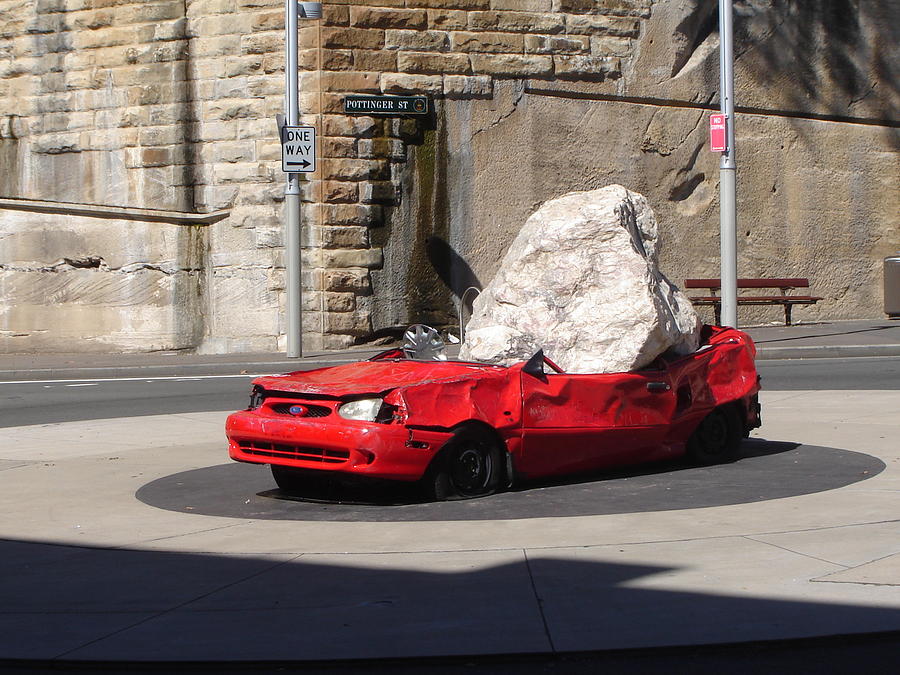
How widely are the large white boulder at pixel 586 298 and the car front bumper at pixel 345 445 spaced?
4.86 ft

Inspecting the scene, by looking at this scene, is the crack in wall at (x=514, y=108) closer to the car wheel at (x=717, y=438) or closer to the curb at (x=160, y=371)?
the curb at (x=160, y=371)

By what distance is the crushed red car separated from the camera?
751cm

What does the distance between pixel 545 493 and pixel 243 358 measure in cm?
1165

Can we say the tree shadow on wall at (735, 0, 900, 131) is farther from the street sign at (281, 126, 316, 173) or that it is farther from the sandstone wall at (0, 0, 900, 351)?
the street sign at (281, 126, 316, 173)

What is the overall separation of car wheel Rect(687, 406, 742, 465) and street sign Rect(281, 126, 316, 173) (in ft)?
33.8

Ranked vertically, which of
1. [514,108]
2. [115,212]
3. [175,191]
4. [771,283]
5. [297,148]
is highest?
[514,108]

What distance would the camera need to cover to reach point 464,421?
7.72m

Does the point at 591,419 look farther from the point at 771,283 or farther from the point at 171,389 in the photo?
the point at 771,283

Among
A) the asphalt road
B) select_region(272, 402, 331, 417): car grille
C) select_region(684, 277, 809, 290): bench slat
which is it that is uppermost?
select_region(684, 277, 809, 290): bench slat

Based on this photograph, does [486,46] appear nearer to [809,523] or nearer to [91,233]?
[91,233]

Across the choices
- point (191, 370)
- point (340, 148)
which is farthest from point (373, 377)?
point (340, 148)

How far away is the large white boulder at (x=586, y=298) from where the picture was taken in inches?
348

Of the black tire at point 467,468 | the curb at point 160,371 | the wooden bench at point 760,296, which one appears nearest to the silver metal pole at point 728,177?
the wooden bench at point 760,296

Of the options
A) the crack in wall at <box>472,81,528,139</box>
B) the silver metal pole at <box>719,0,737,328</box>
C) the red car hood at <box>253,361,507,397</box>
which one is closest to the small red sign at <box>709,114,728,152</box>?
the silver metal pole at <box>719,0,737,328</box>
